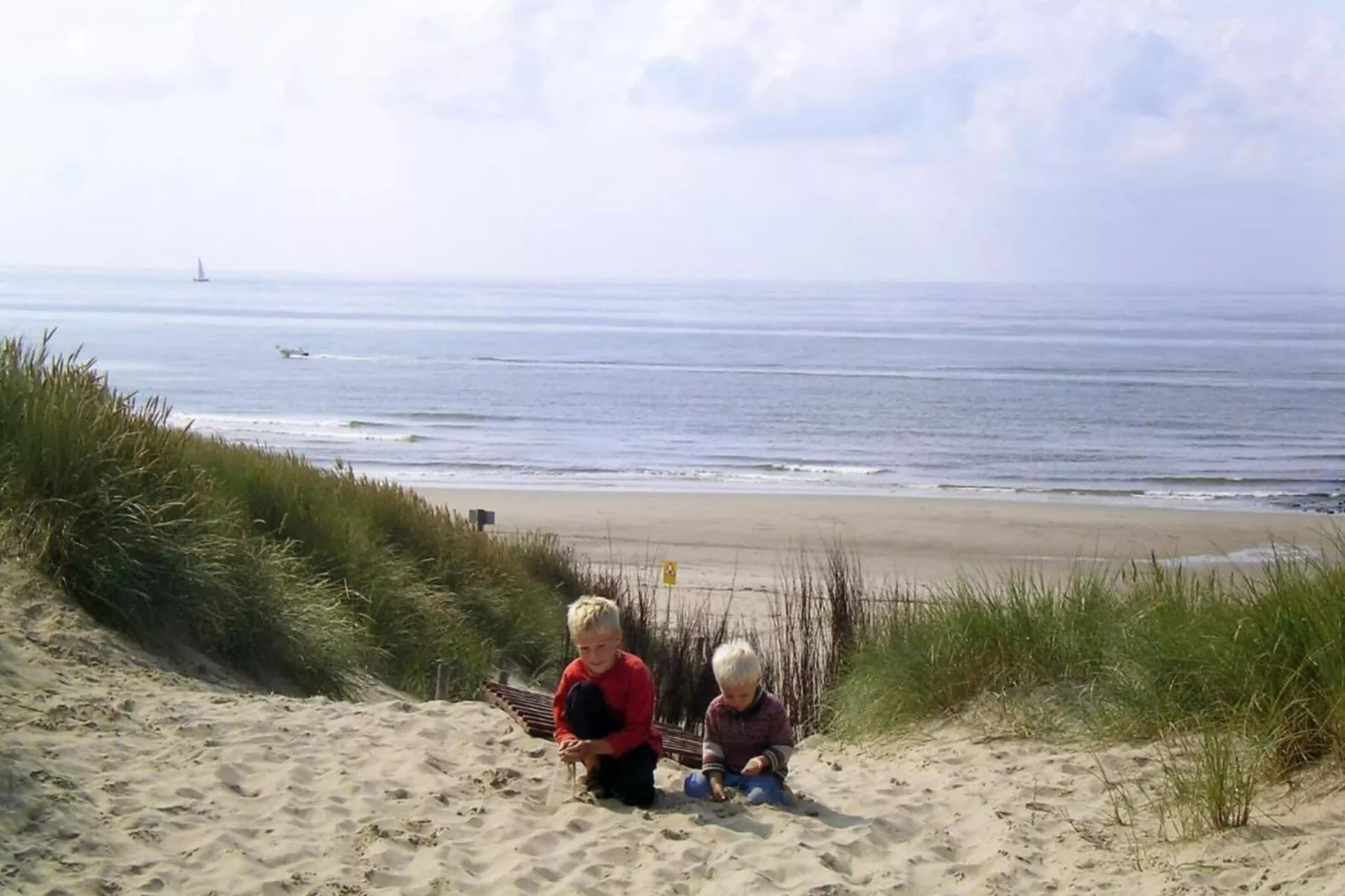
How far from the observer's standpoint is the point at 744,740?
21.1 feet

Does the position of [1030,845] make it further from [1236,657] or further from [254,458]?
[254,458]

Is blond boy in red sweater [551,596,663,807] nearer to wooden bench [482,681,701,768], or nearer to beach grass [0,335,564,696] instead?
wooden bench [482,681,701,768]

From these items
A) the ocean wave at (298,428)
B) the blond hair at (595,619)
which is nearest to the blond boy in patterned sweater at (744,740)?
the blond hair at (595,619)

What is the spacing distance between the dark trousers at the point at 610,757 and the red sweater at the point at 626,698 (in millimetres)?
28

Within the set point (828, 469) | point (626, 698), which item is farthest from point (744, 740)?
point (828, 469)

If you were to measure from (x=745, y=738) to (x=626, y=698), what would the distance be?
0.59 m

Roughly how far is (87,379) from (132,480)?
1.32 metres

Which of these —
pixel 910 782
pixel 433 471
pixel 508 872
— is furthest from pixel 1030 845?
pixel 433 471

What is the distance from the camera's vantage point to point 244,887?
5.00 m

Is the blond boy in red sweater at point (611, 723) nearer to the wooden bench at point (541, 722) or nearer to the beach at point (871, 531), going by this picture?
the wooden bench at point (541, 722)

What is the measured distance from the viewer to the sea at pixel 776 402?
105 feet

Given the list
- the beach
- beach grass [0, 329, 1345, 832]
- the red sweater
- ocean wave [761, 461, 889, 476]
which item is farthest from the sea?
the red sweater

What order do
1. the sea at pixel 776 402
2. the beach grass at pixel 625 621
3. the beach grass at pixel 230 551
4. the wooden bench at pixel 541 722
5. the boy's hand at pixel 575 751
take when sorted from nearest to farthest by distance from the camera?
1. the boy's hand at pixel 575 751
2. the beach grass at pixel 625 621
3. the wooden bench at pixel 541 722
4. the beach grass at pixel 230 551
5. the sea at pixel 776 402

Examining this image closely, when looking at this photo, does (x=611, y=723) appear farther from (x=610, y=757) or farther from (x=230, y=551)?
(x=230, y=551)
